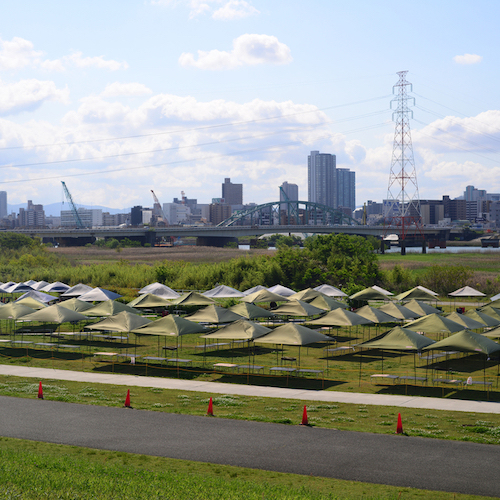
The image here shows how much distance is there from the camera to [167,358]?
2998 centimetres

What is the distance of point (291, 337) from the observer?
27625mm

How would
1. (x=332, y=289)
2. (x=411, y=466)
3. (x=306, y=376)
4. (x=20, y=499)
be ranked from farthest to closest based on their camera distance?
(x=332, y=289)
(x=306, y=376)
(x=411, y=466)
(x=20, y=499)

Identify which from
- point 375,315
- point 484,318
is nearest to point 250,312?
point 375,315

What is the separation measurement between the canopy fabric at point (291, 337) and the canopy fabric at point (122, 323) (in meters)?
6.71

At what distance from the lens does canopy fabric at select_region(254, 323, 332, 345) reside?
27.4m

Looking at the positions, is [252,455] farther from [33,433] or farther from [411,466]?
[33,433]

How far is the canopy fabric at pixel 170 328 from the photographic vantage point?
2919 cm

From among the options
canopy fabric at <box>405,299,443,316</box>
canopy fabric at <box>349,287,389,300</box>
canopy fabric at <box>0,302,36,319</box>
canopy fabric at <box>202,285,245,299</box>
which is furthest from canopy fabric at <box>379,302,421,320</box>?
canopy fabric at <box>0,302,36,319</box>

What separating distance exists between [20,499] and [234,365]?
1556cm

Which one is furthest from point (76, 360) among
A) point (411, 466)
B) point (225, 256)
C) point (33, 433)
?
point (225, 256)

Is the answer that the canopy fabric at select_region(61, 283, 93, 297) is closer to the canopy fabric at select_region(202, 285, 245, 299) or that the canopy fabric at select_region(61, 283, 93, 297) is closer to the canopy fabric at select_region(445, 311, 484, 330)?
the canopy fabric at select_region(202, 285, 245, 299)

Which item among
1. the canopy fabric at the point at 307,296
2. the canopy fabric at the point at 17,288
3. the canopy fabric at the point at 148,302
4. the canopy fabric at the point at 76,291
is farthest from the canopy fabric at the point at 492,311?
the canopy fabric at the point at 17,288

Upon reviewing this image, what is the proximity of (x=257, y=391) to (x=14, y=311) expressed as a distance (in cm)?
1813

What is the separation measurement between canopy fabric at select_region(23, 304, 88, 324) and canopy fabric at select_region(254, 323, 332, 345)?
38.3 ft
